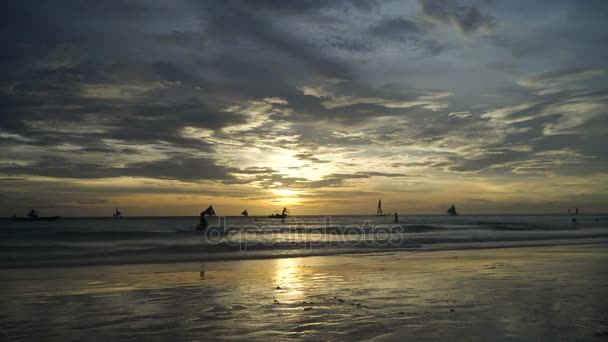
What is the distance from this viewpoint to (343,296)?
11656 mm

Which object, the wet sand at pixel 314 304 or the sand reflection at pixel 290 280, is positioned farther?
the sand reflection at pixel 290 280

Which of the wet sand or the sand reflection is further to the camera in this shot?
the sand reflection

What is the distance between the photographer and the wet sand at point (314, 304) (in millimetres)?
8070

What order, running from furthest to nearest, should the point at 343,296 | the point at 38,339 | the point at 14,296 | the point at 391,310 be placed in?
1. the point at 14,296
2. the point at 343,296
3. the point at 391,310
4. the point at 38,339

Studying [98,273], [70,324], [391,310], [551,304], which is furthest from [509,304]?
[98,273]

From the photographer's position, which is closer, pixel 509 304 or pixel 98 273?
pixel 509 304

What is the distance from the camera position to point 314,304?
1062cm

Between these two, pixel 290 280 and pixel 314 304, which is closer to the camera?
pixel 314 304

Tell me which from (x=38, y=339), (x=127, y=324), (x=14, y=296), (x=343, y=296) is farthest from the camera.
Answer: (x=14, y=296)

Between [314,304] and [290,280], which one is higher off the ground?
[314,304]

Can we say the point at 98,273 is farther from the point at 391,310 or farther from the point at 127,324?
the point at 391,310

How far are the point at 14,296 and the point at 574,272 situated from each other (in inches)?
724

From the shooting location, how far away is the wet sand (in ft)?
26.5

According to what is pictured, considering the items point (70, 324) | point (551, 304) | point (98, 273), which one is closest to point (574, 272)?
point (551, 304)
